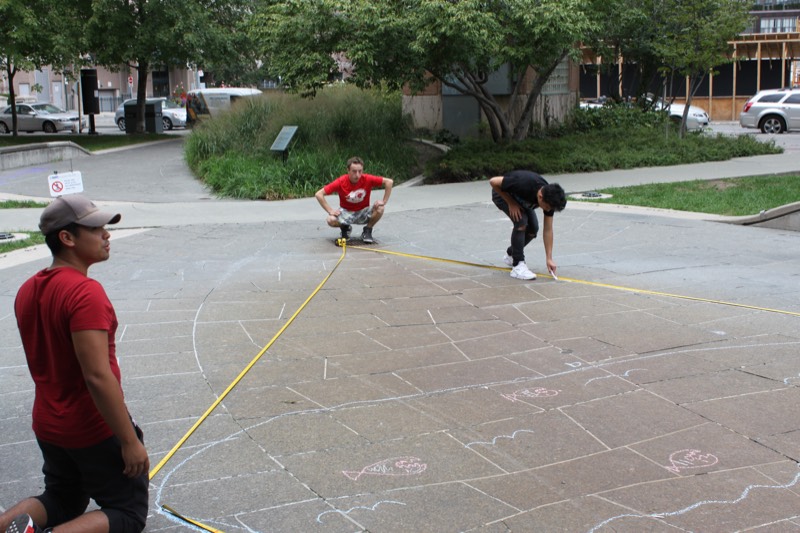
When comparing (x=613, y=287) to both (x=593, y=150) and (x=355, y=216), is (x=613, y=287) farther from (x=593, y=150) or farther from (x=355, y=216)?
(x=593, y=150)

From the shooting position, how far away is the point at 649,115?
2388cm

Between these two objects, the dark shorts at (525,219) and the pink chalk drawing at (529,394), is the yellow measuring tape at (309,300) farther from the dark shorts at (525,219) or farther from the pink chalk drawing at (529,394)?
the pink chalk drawing at (529,394)

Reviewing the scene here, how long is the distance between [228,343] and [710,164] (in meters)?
14.7

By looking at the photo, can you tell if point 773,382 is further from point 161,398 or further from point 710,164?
point 710,164

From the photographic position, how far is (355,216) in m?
10.8

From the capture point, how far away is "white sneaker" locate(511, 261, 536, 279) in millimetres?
8602

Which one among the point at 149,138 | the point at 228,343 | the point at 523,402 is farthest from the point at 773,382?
the point at 149,138

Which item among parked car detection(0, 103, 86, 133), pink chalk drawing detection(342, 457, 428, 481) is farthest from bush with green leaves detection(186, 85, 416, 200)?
parked car detection(0, 103, 86, 133)

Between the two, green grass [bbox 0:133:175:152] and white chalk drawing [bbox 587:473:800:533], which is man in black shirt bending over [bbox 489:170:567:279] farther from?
green grass [bbox 0:133:175:152]

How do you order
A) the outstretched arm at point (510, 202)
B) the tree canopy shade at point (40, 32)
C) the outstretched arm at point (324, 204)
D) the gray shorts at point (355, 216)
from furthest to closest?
the tree canopy shade at point (40, 32), the gray shorts at point (355, 216), the outstretched arm at point (324, 204), the outstretched arm at point (510, 202)

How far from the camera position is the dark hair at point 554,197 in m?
7.87

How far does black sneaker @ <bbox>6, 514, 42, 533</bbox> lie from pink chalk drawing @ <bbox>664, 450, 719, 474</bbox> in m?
2.87

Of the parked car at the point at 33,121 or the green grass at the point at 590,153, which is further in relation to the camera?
the parked car at the point at 33,121

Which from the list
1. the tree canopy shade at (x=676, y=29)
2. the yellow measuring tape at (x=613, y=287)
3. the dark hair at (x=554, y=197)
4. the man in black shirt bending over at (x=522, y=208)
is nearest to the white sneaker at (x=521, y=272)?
the man in black shirt bending over at (x=522, y=208)
